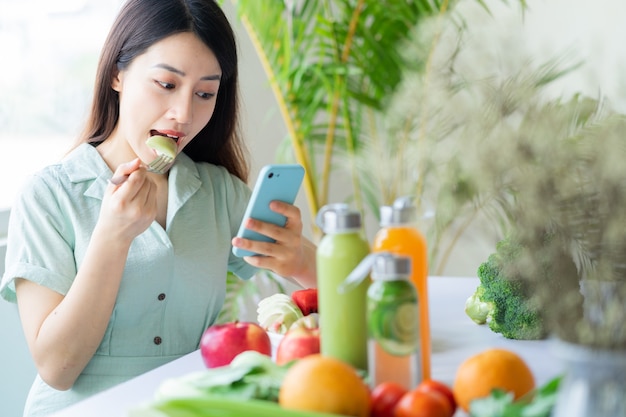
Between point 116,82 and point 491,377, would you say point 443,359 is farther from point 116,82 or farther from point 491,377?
point 116,82

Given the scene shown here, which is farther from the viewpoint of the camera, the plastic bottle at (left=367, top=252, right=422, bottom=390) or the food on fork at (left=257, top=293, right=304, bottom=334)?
the food on fork at (left=257, top=293, right=304, bottom=334)

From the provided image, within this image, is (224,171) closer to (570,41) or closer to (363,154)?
(363,154)

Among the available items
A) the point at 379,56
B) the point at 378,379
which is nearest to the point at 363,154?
the point at 379,56

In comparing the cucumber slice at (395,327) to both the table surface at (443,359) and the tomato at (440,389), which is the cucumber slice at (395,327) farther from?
the table surface at (443,359)

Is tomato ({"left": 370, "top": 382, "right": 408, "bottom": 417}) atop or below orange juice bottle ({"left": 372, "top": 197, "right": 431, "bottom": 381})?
below

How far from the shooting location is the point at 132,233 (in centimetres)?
135

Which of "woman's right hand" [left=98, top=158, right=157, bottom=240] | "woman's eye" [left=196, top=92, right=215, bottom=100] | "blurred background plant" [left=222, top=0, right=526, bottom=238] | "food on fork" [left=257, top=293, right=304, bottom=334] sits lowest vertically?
"food on fork" [left=257, top=293, right=304, bottom=334]

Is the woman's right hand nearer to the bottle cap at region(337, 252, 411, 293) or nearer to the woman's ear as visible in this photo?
the woman's ear

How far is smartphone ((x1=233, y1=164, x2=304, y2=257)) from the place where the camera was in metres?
1.21

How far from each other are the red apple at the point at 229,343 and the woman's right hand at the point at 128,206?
305 mm

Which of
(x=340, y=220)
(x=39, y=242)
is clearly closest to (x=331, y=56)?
(x=39, y=242)

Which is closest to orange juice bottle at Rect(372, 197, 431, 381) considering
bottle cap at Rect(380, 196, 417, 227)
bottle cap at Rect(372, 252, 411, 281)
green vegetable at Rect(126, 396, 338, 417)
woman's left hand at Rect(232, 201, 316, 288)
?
bottle cap at Rect(380, 196, 417, 227)

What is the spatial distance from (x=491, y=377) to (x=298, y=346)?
0.27m

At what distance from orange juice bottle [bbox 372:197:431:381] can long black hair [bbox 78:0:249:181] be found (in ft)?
2.32
